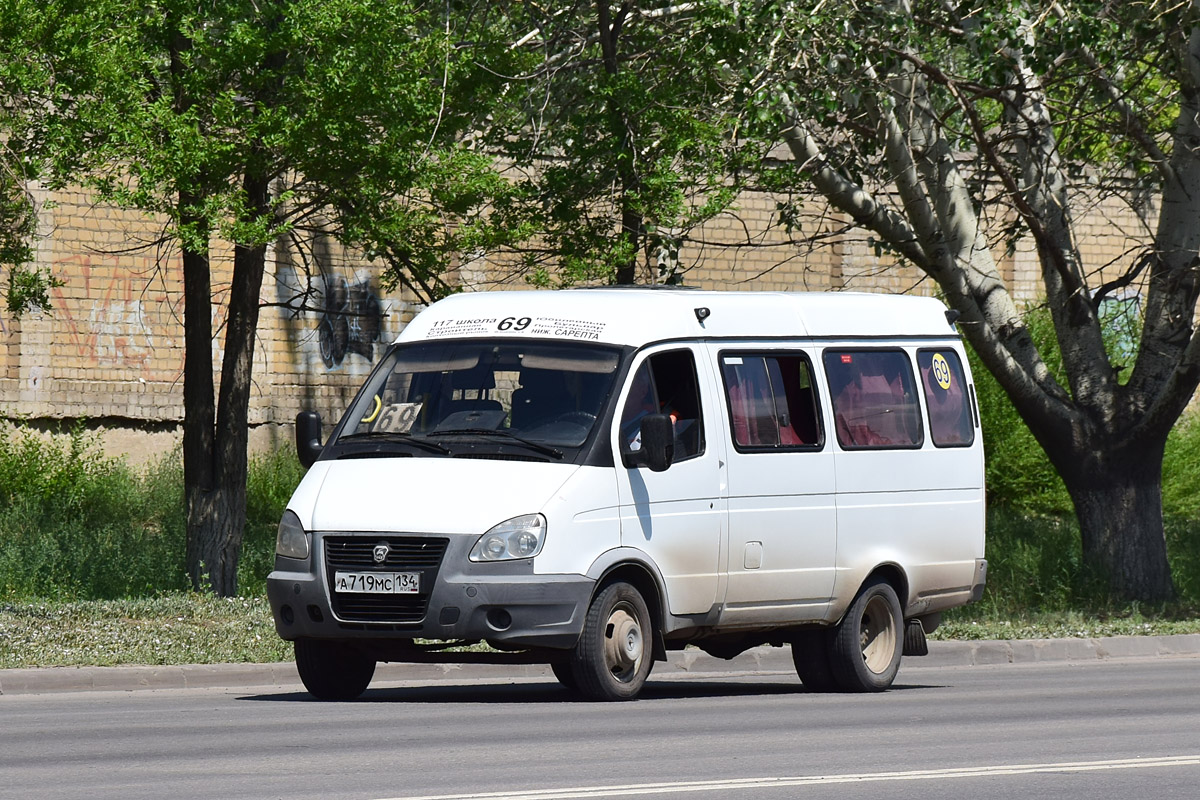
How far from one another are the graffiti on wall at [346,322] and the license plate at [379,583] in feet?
52.6

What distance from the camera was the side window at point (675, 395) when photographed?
10805 millimetres

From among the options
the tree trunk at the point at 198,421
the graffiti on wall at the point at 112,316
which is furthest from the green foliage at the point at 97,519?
the graffiti on wall at the point at 112,316

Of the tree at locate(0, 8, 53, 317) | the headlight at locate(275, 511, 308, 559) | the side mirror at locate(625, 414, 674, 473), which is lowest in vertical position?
the headlight at locate(275, 511, 308, 559)

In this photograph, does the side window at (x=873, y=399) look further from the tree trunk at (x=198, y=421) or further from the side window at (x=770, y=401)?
the tree trunk at (x=198, y=421)

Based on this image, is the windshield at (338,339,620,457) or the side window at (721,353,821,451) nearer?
the windshield at (338,339,620,457)

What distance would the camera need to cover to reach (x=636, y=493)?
10.5 m

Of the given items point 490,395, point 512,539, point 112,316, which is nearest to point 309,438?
point 490,395

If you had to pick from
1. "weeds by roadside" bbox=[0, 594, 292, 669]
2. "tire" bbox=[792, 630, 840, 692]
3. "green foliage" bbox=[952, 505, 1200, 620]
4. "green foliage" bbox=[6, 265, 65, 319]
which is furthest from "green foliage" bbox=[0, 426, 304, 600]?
"tire" bbox=[792, 630, 840, 692]

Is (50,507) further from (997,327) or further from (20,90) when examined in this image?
(997,327)

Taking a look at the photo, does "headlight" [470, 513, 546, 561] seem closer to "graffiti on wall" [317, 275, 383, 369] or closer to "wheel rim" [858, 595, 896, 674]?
"wheel rim" [858, 595, 896, 674]

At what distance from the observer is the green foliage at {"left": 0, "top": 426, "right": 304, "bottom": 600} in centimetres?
1889

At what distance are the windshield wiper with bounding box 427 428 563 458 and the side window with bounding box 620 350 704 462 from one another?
64 centimetres

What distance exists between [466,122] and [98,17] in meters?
3.56

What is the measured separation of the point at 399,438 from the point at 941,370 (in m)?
4.21
